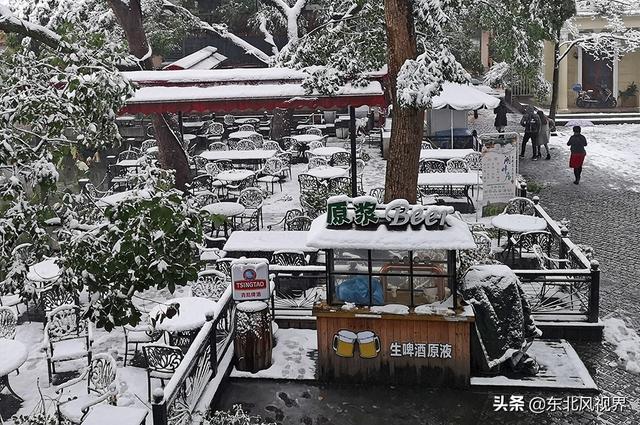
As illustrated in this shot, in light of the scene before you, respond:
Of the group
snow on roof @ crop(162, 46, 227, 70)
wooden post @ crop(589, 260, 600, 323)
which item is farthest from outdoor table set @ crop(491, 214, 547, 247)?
snow on roof @ crop(162, 46, 227, 70)

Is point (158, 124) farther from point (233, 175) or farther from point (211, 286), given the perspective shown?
point (211, 286)

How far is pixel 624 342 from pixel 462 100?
1246 cm

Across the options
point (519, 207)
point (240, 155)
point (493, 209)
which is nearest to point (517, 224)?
point (519, 207)

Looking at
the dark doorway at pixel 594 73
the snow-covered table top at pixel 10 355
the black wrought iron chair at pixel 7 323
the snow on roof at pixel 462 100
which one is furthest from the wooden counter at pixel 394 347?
the dark doorway at pixel 594 73

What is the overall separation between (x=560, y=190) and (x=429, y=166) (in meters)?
3.70

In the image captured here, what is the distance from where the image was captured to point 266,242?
12117 millimetres

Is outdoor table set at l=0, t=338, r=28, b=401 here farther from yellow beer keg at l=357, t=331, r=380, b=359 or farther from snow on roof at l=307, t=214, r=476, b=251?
yellow beer keg at l=357, t=331, r=380, b=359

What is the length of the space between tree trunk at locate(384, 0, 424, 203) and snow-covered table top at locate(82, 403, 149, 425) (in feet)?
21.3

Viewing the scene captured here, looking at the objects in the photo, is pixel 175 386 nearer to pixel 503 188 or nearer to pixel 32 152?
pixel 32 152

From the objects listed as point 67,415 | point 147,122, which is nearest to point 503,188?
point 67,415

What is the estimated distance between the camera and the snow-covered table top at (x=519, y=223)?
41.6 feet

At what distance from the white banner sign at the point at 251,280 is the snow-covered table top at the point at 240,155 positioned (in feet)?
33.7

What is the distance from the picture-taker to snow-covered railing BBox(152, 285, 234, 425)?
7117 mm

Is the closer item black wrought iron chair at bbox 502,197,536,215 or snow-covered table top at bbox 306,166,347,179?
black wrought iron chair at bbox 502,197,536,215
